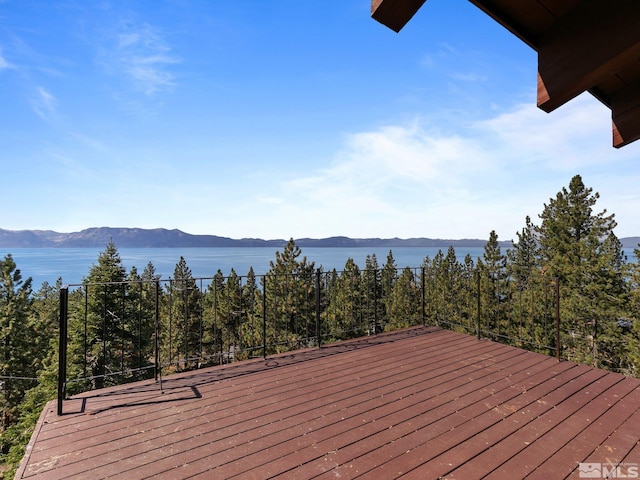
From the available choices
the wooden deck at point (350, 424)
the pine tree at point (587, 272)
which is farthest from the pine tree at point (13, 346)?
the pine tree at point (587, 272)

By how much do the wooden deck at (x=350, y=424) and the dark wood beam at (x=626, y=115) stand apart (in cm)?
227

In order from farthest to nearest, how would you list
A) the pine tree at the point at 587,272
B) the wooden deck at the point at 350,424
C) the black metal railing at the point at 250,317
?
1. the pine tree at the point at 587,272
2. the black metal railing at the point at 250,317
3. the wooden deck at the point at 350,424

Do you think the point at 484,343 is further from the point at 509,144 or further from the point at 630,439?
the point at 509,144

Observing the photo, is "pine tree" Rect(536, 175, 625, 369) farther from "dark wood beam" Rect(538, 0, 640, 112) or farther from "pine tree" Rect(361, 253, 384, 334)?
"dark wood beam" Rect(538, 0, 640, 112)

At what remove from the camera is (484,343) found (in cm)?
496

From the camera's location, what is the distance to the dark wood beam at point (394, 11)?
1.04m

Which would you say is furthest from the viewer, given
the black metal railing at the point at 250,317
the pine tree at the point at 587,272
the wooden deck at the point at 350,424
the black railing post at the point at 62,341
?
the pine tree at the point at 587,272

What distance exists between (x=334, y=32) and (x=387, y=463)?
7.48 m

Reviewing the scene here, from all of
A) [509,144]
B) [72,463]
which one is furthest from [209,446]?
[509,144]

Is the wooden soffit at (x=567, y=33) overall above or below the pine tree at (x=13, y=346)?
above

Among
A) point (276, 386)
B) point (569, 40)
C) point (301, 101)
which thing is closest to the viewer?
point (569, 40)

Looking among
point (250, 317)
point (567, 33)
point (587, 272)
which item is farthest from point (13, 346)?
point (587, 272)

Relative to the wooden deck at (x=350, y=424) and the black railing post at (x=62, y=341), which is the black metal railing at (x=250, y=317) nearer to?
the black railing post at (x=62, y=341)

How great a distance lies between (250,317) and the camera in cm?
1611
